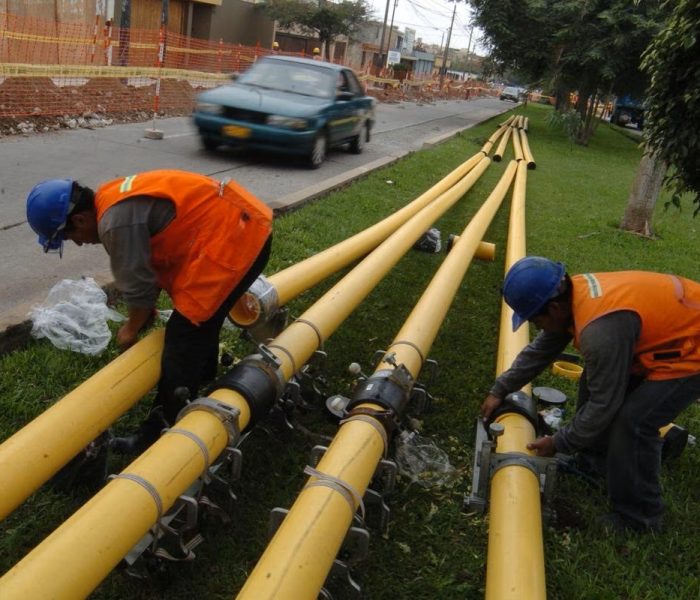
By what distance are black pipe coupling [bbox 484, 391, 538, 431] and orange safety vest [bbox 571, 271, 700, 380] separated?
0.56 m

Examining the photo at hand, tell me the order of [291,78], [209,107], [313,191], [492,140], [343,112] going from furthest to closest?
[492,140] < [343,112] < [291,78] < [209,107] < [313,191]

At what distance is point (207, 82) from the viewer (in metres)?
18.2

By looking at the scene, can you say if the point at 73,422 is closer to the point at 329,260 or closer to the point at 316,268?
the point at 316,268

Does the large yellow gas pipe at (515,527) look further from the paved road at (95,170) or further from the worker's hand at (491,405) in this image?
the paved road at (95,170)

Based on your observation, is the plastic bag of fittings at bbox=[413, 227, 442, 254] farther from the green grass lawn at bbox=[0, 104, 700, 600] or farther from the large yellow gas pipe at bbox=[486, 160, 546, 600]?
the large yellow gas pipe at bbox=[486, 160, 546, 600]

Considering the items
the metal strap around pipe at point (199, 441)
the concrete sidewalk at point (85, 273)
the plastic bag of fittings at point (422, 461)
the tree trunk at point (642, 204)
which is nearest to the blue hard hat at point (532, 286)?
the plastic bag of fittings at point (422, 461)

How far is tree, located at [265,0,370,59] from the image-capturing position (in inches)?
1476

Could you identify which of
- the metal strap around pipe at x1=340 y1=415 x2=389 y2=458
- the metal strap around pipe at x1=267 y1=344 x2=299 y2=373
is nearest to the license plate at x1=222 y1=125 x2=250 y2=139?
the metal strap around pipe at x1=267 y1=344 x2=299 y2=373

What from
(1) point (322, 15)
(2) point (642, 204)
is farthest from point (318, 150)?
(1) point (322, 15)

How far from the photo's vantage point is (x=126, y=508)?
2.17 meters

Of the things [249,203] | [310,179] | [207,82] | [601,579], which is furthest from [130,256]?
[207,82]

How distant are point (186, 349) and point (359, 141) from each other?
1049cm

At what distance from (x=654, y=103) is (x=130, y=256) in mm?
3647

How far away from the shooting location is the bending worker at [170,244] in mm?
2777
